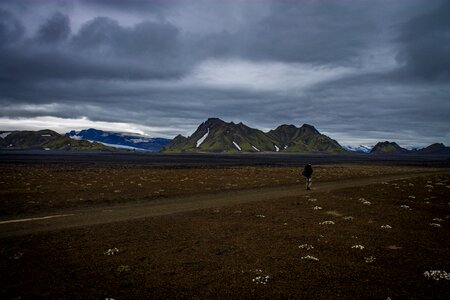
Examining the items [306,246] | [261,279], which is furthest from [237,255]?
[306,246]

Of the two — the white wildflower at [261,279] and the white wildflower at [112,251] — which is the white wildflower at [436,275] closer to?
the white wildflower at [261,279]

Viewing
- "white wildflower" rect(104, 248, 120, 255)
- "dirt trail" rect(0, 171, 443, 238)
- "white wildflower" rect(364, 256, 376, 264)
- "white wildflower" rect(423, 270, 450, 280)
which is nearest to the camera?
"white wildflower" rect(423, 270, 450, 280)

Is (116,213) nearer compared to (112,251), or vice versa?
(112,251)

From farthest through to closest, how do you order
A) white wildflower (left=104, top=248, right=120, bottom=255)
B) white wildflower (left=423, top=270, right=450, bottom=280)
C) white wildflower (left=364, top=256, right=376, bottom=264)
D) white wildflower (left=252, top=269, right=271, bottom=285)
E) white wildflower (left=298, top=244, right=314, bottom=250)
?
white wildflower (left=298, top=244, right=314, bottom=250) < white wildflower (left=104, top=248, right=120, bottom=255) < white wildflower (left=364, top=256, right=376, bottom=264) < white wildflower (left=423, top=270, right=450, bottom=280) < white wildflower (left=252, top=269, right=271, bottom=285)

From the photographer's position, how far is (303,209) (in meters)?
30.5

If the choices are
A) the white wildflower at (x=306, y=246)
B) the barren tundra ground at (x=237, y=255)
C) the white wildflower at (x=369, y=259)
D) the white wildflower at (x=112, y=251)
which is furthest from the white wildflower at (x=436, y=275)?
the white wildflower at (x=112, y=251)

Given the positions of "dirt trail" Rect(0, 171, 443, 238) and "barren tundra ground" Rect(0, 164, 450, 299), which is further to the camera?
"dirt trail" Rect(0, 171, 443, 238)

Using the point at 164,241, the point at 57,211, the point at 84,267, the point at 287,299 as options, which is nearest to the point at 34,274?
the point at 84,267

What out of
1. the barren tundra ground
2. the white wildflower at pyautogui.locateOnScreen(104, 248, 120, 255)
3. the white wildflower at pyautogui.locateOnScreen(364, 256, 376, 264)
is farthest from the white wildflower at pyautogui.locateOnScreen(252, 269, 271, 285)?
the white wildflower at pyautogui.locateOnScreen(104, 248, 120, 255)

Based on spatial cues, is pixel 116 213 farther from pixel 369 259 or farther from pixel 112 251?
pixel 369 259

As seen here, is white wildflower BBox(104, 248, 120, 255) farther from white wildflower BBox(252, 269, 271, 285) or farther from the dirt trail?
white wildflower BBox(252, 269, 271, 285)

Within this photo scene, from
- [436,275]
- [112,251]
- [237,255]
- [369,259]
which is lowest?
[112,251]

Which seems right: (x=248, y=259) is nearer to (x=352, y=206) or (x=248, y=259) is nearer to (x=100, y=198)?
(x=352, y=206)

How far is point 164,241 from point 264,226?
801cm
